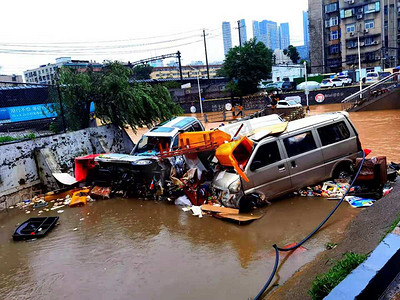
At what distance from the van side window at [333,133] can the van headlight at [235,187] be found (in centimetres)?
240

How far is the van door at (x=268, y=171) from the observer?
7.07 meters

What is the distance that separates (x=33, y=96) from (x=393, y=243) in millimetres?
17198

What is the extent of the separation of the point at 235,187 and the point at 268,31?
179m

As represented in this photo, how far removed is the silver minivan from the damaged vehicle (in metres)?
1.82

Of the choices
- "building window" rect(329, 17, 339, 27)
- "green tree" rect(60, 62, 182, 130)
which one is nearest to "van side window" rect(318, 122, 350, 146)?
"green tree" rect(60, 62, 182, 130)

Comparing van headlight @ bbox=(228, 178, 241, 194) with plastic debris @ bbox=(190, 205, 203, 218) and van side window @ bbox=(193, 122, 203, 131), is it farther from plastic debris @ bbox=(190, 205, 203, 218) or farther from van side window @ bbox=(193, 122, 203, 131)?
van side window @ bbox=(193, 122, 203, 131)

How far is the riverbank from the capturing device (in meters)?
3.93

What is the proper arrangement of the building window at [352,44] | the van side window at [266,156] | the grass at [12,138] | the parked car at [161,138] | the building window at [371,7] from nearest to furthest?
the van side window at [266,156]
the parked car at [161,138]
the grass at [12,138]
the building window at [371,7]
the building window at [352,44]

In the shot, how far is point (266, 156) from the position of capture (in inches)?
287

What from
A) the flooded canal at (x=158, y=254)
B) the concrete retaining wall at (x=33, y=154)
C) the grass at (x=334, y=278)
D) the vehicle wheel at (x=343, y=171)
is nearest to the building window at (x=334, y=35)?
the concrete retaining wall at (x=33, y=154)

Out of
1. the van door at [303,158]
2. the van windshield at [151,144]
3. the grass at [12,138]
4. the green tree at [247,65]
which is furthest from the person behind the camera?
the green tree at [247,65]

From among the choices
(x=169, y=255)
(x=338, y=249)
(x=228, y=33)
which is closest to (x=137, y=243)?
(x=169, y=255)

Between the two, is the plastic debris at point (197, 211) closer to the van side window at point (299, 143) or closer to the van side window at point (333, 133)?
the van side window at point (299, 143)

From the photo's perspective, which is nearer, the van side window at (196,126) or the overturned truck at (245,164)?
the overturned truck at (245,164)
